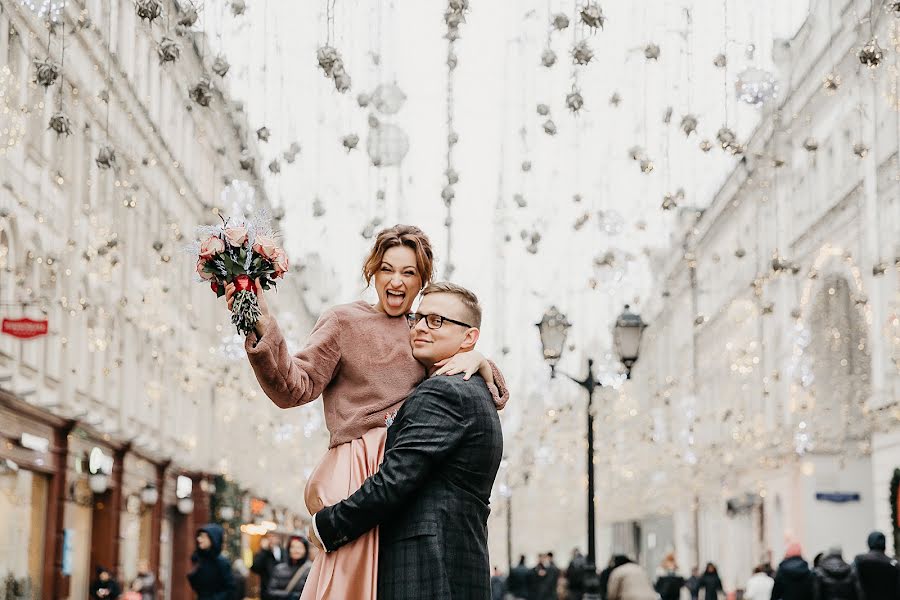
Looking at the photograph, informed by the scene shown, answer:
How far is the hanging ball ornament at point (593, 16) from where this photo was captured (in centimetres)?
823

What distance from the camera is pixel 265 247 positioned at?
4.50 m

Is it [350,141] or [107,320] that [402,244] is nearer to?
[350,141]

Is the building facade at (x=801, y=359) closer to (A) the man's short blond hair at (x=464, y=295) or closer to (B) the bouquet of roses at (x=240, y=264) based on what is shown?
(A) the man's short blond hair at (x=464, y=295)

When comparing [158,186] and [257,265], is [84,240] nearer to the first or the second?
[158,186]

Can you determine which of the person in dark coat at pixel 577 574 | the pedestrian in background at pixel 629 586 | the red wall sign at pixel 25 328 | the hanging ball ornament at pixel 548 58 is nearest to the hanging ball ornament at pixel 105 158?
the hanging ball ornament at pixel 548 58

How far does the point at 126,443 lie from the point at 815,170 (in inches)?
786

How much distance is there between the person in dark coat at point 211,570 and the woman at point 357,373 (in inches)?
359

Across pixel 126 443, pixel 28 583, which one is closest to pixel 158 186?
pixel 126 443

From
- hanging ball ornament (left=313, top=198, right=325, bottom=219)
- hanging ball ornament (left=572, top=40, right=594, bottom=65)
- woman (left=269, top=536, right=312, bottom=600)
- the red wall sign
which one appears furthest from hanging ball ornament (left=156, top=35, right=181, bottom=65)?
the red wall sign

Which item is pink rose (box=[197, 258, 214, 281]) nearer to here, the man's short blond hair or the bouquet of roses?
the bouquet of roses

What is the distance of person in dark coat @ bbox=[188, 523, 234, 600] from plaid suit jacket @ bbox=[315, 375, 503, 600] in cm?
944

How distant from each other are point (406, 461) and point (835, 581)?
39.9ft

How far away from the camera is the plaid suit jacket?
455 cm

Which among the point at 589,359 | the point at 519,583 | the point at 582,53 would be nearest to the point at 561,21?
the point at 582,53
